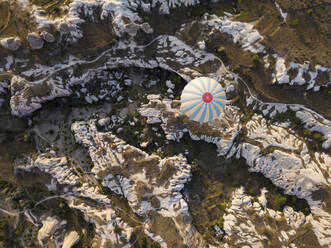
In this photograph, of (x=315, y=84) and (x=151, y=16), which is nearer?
(x=315, y=84)

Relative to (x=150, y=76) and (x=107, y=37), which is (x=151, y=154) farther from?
(x=107, y=37)

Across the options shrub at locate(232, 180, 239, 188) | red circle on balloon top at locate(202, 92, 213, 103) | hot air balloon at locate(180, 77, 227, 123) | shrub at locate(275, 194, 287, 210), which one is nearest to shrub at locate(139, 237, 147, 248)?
shrub at locate(232, 180, 239, 188)

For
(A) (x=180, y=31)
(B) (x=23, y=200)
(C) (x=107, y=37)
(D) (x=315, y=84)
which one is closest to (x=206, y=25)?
(A) (x=180, y=31)

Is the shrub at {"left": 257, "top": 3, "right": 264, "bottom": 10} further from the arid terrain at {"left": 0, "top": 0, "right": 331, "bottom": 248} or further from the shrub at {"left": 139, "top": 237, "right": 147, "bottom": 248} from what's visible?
the shrub at {"left": 139, "top": 237, "right": 147, "bottom": 248}

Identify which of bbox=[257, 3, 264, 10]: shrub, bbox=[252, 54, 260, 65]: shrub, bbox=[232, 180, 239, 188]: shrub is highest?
bbox=[257, 3, 264, 10]: shrub

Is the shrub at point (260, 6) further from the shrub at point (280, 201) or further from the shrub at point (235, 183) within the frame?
the shrub at point (280, 201)

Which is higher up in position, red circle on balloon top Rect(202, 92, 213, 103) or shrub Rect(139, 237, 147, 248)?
red circle on balloon top Rect(202, 92, 213, 103)

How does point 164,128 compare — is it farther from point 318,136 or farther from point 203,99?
point 318,136

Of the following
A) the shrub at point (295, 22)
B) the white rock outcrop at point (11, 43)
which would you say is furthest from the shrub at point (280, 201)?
the white rock outcrop at point (11, 43)
